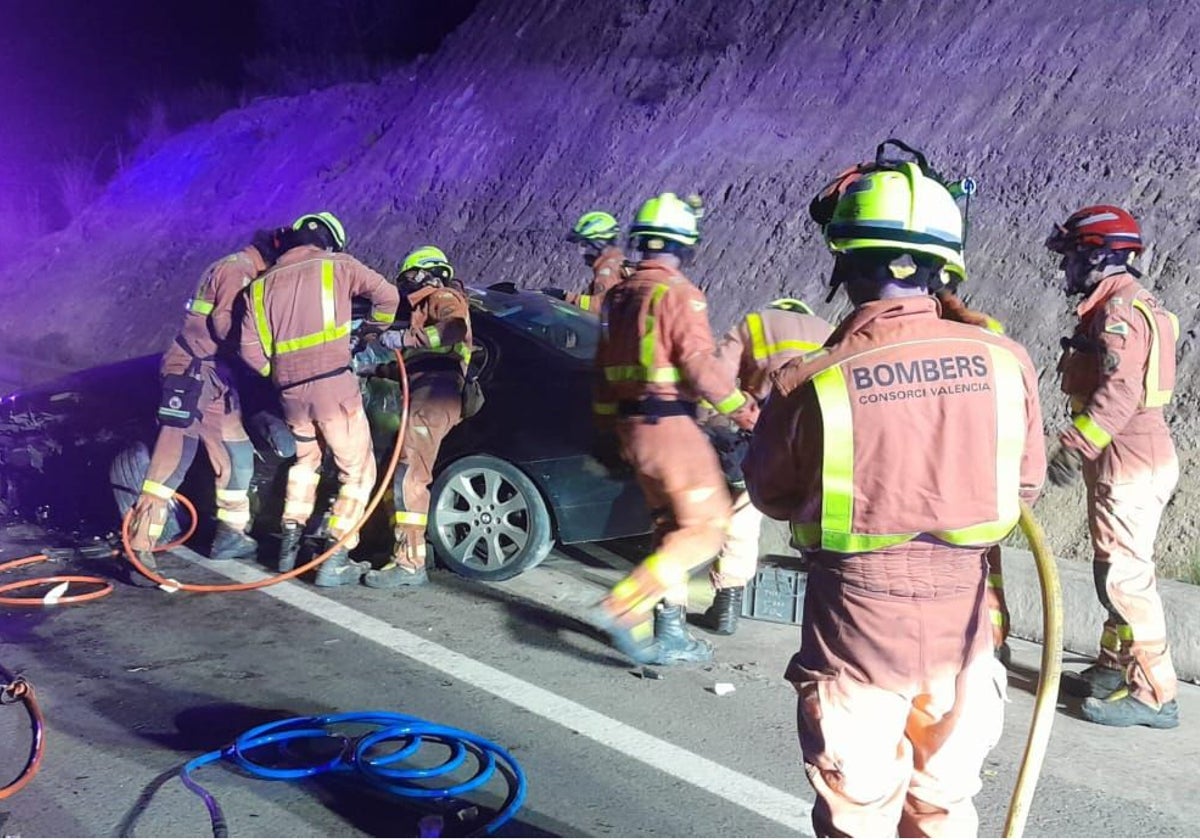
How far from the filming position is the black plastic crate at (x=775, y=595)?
5.31 meters

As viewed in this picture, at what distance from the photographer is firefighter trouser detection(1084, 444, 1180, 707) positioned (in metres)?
4.12

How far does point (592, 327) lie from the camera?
246 inches

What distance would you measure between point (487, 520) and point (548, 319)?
1.22 m

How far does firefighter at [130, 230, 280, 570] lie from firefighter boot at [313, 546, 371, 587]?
2.48 feet

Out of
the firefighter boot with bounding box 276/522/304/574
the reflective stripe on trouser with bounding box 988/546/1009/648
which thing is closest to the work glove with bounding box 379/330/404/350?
the firefighter boot with bounding box 276/522/304/574

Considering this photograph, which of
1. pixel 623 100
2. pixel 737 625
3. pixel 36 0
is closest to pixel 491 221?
pixel 623 100

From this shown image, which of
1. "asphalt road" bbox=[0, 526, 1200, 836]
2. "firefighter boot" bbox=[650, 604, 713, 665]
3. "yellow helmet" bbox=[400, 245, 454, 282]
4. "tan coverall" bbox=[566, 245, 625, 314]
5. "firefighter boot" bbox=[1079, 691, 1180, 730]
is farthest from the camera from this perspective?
"tan coverall" bbox=[566, 245, 625, 314]

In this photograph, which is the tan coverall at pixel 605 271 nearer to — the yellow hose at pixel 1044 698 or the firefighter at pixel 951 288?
the firefighter at pixel 951 288

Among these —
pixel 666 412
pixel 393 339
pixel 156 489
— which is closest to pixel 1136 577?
pixel 666 412

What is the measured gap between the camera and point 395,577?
19.0ft

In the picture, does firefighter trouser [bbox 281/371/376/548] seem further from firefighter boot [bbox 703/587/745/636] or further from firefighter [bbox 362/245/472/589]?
firefighter boot [bbox 703/587/745/636]

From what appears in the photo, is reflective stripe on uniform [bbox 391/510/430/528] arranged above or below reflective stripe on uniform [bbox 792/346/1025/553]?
below

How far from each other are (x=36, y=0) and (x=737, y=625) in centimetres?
3062

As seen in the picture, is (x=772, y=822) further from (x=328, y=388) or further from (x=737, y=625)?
(x=328, y=388)
